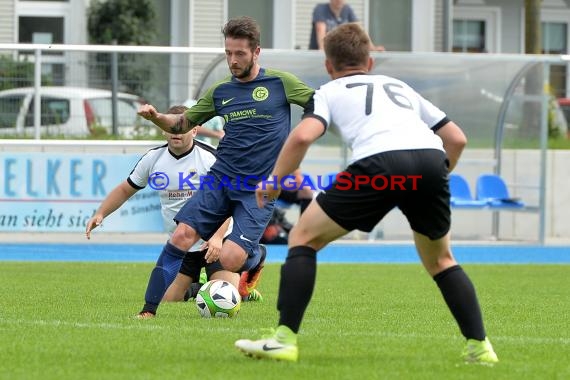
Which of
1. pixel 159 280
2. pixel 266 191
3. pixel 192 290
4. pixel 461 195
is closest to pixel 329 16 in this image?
pixel 461 195

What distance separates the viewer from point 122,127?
18141 millimetres

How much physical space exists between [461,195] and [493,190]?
562mm

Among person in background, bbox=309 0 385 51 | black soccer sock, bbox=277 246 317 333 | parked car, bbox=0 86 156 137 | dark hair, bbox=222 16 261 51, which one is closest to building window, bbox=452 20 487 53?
person in background, bbox=309 0 385 51

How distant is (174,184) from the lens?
1040cm

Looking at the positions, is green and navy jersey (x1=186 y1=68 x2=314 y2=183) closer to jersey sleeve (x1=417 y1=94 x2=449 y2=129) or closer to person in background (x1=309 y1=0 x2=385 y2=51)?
jersey sleeve (x1=417 y1=94 x2=449 y2=129)

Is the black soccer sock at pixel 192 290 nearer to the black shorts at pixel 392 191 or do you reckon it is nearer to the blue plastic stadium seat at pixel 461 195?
the black shorts at pixel 392 191

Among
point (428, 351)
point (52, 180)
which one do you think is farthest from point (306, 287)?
point (52, 180)

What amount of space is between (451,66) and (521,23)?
53.8ft

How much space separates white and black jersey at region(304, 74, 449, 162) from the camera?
6.41 meters

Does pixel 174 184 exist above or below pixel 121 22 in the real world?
below

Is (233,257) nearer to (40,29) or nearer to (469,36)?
(40,29)

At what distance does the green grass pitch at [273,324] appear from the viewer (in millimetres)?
6285

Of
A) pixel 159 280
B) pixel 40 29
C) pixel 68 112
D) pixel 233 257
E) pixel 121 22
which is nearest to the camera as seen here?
pixel 159 280

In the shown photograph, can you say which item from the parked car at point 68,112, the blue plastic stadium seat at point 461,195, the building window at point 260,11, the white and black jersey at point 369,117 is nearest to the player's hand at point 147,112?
the white and black jersey at point 369,117
